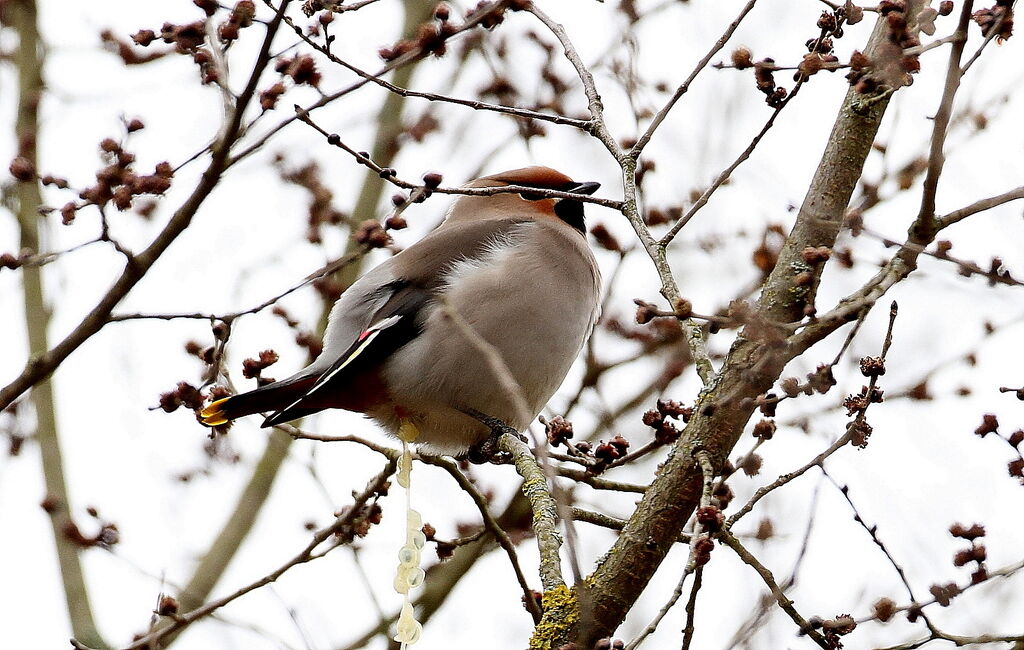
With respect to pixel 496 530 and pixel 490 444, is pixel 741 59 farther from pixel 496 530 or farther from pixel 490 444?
pixel 490 444

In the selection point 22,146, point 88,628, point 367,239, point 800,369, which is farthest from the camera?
point 800,369

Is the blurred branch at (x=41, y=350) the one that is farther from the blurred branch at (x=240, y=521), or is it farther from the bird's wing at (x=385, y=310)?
the bird's wing at (x=385, y=310)

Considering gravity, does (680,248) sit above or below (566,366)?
above

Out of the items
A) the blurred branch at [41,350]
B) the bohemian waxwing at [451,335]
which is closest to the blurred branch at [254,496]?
the blurred branch at [41,350]

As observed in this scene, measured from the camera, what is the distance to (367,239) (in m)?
3.59

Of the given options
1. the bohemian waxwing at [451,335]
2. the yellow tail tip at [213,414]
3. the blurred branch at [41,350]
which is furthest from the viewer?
the blurred branch at [41,350]

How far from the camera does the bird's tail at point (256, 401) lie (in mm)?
3969

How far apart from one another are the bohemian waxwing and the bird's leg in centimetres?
2

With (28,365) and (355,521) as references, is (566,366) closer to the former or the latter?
(355,521)

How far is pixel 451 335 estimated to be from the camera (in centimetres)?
444

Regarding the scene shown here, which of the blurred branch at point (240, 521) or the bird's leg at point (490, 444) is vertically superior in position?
the blurred branch at point (240, 521)

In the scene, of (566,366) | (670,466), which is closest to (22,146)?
(566,366)

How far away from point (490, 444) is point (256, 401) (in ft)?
3.33

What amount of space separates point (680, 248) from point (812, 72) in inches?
123
